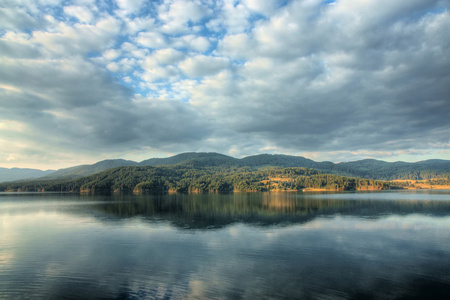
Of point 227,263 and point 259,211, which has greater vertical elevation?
point 227,263

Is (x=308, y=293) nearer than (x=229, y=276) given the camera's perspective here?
Yes

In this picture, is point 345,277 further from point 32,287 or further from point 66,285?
point 32,287

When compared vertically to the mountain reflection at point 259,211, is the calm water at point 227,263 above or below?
above

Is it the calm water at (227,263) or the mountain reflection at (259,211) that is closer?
the calm water at (227,263)

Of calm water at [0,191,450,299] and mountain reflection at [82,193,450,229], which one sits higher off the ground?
calm water at [0,191,450,299]

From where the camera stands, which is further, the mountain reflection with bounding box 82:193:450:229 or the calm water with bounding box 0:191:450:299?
the mountain reflection with bounding box 82:193:450:229

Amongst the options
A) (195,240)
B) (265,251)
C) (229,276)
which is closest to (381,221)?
(265,251)

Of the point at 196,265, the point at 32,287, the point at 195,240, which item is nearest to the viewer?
the point at 32,287

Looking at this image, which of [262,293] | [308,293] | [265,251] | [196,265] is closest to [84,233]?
[196,265]

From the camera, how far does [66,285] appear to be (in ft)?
65.8

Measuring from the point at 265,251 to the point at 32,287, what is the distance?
22.2 metres

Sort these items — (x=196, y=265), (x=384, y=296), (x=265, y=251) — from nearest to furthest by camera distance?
(x=384, y=296), (x=196, y=265), (x=265, y=251)

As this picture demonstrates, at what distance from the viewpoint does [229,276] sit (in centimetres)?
2173

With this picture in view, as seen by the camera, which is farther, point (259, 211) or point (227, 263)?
point (259, 211)
